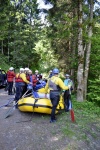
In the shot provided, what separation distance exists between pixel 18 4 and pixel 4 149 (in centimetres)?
3417

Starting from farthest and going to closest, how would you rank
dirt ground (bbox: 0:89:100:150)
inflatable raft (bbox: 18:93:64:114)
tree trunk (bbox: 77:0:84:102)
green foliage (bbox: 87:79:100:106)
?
green foliage (bbox: 87:79:100:106)
tree trunk (bbox: 77:0:84:102)
inflatable raft (bbox: 18:93:64:114)
dirt ground (bbox: 0:89:100:150)

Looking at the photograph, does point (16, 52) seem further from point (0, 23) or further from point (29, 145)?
point (29, 145)

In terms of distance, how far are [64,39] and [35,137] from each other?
37.9ft

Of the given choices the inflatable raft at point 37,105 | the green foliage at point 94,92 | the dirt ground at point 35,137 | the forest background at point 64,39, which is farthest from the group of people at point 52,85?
the green foliage at point 94,92

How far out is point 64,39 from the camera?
16.8m

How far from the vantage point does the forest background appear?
11680 millimetres

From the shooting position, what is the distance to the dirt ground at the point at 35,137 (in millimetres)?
5984

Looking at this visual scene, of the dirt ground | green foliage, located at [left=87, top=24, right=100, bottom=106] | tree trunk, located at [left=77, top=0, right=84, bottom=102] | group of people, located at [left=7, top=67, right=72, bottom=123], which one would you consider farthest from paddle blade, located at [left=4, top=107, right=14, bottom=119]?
green foliage, located at [left=87, top=24, right=100, bottom=106]

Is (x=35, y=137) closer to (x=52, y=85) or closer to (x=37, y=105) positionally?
(x=37, y=105)

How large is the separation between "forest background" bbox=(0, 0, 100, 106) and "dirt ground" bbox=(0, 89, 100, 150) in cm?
477

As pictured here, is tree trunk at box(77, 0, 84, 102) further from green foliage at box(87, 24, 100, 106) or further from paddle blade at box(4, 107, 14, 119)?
paddle blade at box(4, 107, 14, 119)

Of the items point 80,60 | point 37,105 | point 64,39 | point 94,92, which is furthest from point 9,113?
point 64,39

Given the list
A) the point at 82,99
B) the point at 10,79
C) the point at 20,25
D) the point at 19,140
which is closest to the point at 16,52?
the point at 20,25

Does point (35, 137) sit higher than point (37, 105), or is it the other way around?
point (37, 105)
